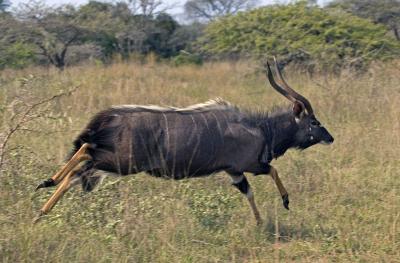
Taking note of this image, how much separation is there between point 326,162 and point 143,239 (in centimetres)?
318

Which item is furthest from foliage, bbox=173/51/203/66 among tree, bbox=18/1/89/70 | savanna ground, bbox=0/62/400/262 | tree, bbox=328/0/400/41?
savanna ground, bbox=0/62/400/262

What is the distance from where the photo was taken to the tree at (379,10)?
1978cm

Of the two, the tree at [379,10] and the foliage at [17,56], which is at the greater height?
the tree at [379,10]

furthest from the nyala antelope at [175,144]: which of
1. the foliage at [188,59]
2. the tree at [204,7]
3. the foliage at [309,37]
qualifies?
the tree at [204,7]

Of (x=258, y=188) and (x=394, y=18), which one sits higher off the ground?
(x=394, y=18)

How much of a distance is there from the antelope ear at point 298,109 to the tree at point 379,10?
14.0m

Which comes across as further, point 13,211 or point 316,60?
point 316,60

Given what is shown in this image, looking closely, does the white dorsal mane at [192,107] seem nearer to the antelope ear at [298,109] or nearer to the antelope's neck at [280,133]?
the antelope's neck at [280,133]

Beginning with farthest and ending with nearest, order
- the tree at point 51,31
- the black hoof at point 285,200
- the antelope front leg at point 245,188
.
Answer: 1. the tree at point 51,31
2. the black hoof at point 285,200
3. the antelope front leg at point 245,188

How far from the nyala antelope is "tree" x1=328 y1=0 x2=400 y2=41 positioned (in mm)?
14628

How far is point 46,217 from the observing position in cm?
488

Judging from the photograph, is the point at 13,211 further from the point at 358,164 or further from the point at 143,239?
the point at 358,164

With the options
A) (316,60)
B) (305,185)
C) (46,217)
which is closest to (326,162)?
(305,185)

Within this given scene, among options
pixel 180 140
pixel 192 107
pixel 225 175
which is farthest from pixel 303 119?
pixel 180 140
